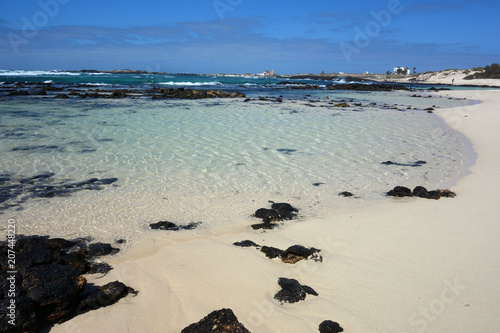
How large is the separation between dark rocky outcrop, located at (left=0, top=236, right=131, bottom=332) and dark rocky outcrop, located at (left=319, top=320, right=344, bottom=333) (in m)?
2.21

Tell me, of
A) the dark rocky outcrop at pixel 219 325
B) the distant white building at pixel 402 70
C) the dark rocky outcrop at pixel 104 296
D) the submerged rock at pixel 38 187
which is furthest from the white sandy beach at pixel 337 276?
the distant white building at pixel 402 70

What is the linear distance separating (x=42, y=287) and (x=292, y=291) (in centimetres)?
263

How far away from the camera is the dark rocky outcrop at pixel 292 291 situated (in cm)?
344

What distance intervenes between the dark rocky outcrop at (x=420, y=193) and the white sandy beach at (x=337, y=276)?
2.41 feet

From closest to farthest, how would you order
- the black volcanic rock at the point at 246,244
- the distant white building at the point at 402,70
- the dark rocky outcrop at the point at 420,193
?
1. the black volcanic rock at the point at 246,244
2. the dark rocky outcrop at the point at 420,193
3. the distant white building at the point at 402,70

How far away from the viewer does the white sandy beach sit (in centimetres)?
317

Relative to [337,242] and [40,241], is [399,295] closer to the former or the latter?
[337,242]

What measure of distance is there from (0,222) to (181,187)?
3.21 metres

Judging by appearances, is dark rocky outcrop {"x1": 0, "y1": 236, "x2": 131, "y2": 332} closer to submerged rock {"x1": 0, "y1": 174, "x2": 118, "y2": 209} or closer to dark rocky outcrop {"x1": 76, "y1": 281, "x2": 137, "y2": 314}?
dark rocky outcrop {"x1": 76, "y1": 281, "x2": 137, "y2": 314}

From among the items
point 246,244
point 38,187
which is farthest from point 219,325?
point 38,187

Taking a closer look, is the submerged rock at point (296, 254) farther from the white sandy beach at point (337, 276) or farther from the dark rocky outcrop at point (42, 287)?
the dark rocky outcrop at point (42, 287)

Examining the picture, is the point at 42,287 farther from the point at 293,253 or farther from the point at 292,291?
the point at 293,253

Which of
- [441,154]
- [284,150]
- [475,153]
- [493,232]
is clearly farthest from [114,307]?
[475,153]

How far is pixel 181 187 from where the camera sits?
689 cm
